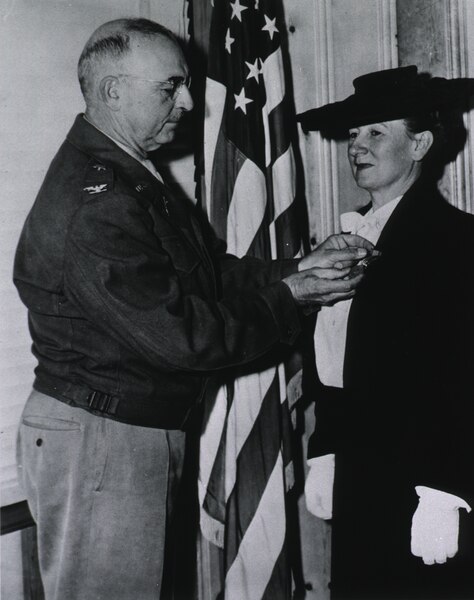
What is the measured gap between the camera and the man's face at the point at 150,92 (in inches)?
63.6

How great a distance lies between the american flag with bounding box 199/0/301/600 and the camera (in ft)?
7.04

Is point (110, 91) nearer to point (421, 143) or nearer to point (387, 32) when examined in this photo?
point (421, 143)

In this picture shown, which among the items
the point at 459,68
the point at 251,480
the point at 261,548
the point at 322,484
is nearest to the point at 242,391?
the point at 251,480

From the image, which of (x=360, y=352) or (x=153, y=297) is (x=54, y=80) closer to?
(x=153, y=297)

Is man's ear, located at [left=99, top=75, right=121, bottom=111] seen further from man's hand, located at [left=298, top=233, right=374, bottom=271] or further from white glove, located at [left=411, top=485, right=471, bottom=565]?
white glove, located at [left=411, top=485, right=471, bottom=565]

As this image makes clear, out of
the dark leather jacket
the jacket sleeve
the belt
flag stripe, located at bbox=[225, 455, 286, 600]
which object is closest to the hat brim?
the dark leather jacket

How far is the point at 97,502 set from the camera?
1.57 metres

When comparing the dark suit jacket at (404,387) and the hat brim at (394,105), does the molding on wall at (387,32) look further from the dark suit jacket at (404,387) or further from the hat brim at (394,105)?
the dark suit jacket at (404,387)

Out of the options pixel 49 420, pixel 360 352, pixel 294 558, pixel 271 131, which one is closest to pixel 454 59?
pixel 271 131

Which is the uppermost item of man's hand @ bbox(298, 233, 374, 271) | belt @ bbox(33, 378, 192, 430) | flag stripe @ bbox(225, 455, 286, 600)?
man's hand @ bbox(298, 233, 374, 271)

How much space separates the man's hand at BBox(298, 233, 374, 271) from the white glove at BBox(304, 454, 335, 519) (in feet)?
2.18

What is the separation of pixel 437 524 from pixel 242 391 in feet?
2.71

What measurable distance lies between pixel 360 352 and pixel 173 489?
675 millimetres

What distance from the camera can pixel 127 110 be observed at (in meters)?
1.65
